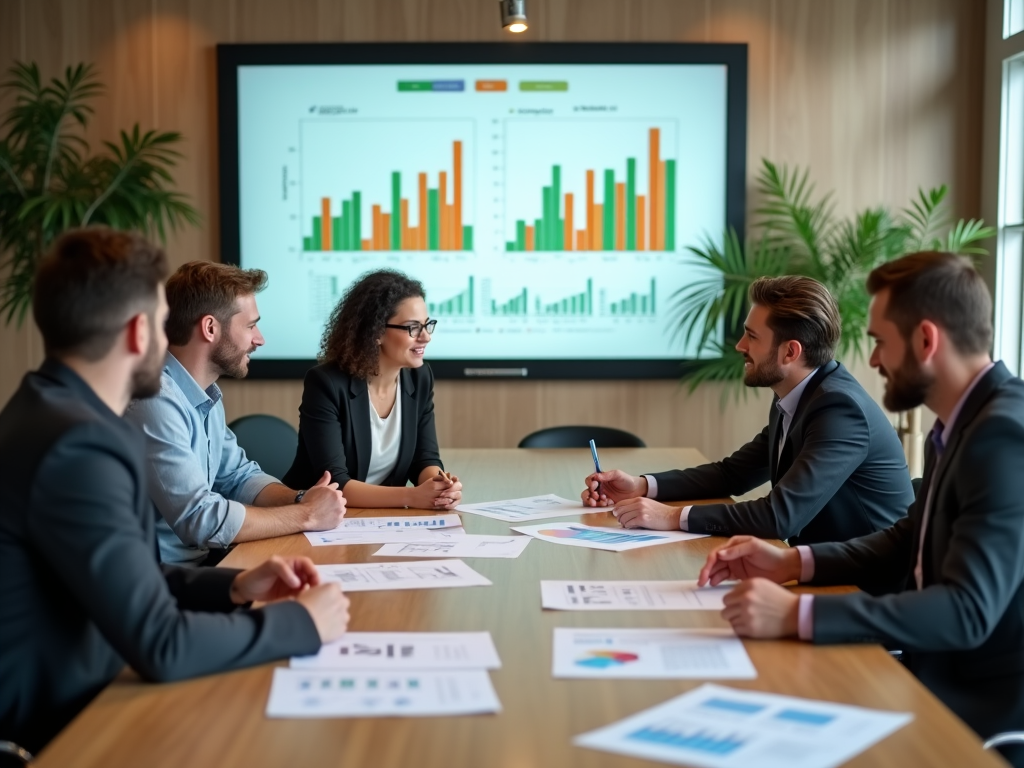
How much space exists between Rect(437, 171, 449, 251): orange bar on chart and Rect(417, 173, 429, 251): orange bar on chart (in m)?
0.07

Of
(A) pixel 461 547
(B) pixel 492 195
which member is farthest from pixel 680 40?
(A) pixel 461 547

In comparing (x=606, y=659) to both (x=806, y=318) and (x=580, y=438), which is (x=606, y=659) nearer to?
(x=806, y=318)

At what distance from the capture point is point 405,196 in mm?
5512

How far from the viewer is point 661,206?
5488mm

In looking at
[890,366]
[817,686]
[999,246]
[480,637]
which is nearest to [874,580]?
[890,366]

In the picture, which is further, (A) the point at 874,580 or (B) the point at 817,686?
(A) the point at 874,580

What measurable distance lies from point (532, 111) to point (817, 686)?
14.1ft

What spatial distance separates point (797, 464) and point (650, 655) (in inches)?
44.9

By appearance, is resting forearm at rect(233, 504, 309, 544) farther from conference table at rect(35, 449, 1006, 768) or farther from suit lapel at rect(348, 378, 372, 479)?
suit lapel at rect(348, 378, 372, 479)

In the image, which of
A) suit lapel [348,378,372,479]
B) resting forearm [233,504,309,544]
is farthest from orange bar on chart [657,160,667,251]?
resting forearm [233,504,309,544]

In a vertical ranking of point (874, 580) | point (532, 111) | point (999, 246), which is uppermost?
point (532, 111)

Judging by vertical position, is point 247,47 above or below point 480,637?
above

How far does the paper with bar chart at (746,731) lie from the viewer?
52.1 inches

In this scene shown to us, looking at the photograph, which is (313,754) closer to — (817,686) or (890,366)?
(817,686)
